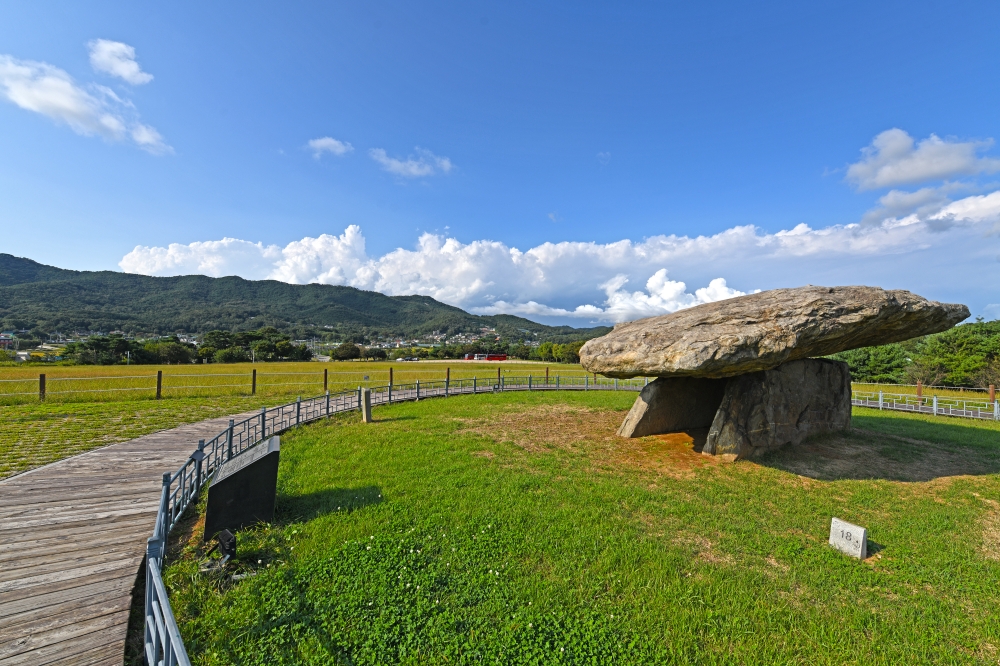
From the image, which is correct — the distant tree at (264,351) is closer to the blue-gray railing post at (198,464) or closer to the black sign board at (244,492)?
the blue-gray railing post at (198,464)

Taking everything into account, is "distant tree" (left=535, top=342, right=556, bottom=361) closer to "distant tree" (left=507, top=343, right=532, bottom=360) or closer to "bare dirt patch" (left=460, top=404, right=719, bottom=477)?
"distant tree" (left=507, top=343, right=532, bottom=360)

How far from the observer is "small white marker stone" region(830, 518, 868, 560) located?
5.91 m

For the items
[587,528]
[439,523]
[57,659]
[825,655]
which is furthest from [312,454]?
[825,655]

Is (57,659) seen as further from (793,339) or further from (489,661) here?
(793,339)

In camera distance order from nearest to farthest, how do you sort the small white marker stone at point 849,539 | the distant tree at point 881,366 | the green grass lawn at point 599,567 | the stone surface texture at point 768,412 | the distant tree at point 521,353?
the green grass lawn at point 599,567
the small white marker stone at point 849,539
the stone surface texture at point 768,412
the distant tree at point 881,366
the distant tree at point 521,353

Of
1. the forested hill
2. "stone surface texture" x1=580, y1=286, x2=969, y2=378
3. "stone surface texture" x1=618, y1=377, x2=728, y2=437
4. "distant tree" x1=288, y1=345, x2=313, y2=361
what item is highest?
the forested hill

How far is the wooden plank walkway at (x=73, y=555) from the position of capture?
3867 mm

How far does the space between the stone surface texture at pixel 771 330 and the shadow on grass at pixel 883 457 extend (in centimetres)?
288

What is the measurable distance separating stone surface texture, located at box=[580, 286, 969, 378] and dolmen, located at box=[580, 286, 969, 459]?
0.08 feet

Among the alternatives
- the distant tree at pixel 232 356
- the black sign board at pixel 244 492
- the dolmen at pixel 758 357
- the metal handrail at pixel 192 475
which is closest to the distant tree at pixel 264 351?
the distant tree at pixel 232 356

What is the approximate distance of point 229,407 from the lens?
59.1 feet

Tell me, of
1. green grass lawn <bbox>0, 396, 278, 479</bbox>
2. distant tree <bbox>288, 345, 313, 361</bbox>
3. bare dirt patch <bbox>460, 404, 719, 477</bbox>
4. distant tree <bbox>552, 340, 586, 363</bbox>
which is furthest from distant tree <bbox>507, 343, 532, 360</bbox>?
bare dirt patch <bbox>460, 404, 719, 477</bbox>

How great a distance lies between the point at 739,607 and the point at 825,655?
2.74 feet

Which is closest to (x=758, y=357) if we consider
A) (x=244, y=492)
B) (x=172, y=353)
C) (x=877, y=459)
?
(x=877, y=459)
